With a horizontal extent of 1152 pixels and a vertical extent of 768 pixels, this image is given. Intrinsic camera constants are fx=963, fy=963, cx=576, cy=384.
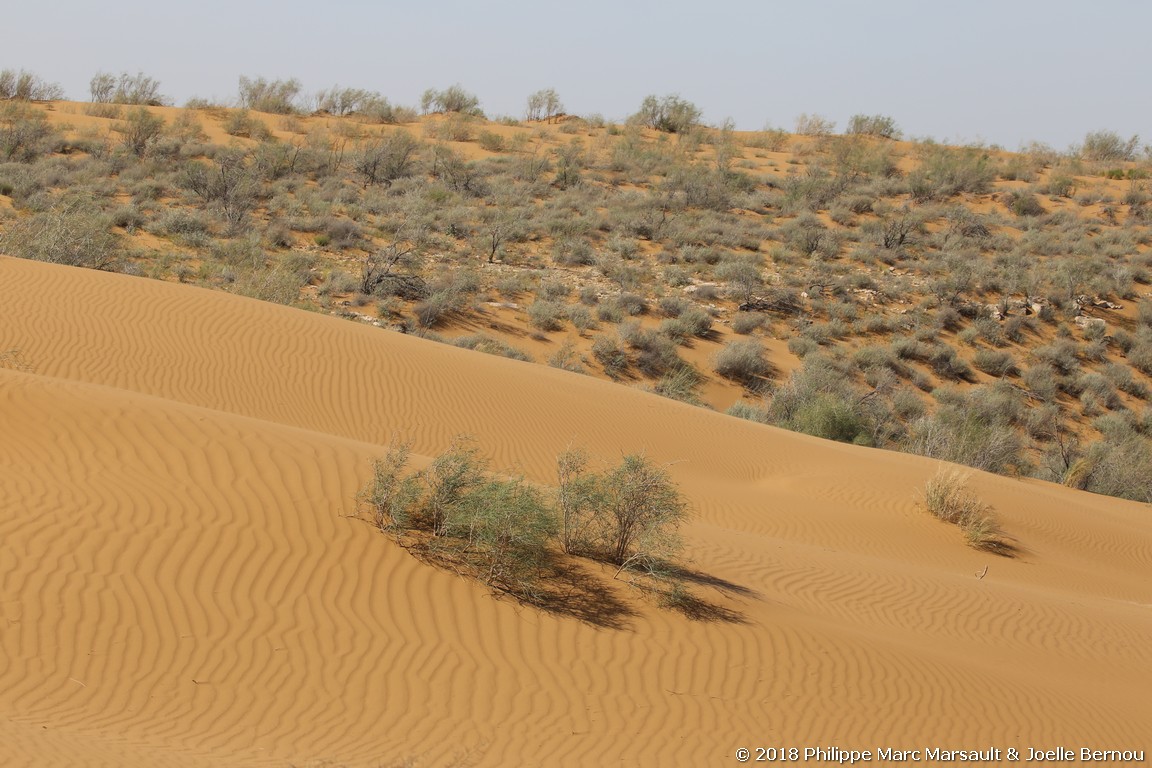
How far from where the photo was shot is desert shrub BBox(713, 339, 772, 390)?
80.8ft

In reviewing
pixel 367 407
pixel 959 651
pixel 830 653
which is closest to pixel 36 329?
pixel 367 407

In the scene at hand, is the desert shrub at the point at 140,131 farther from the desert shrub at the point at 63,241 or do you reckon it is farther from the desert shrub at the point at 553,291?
the desert shrub at the point at 553,291

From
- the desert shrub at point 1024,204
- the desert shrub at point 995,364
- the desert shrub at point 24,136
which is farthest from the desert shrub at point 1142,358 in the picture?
the desert shrub at point 24,136

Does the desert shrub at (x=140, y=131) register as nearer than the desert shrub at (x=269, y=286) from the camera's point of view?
No

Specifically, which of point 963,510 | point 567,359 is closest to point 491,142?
point 567,359

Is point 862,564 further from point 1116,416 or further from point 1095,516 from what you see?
point 1116,416

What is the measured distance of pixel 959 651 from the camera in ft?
30.4

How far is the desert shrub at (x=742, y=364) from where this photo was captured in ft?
80.8

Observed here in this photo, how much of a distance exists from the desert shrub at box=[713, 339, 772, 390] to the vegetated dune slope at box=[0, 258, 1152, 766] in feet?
35.8

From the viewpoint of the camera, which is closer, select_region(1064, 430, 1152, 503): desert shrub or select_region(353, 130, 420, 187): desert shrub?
select_region(1064, 430, 1152, 503): desert shrub

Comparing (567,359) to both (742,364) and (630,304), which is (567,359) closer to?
(630,304)

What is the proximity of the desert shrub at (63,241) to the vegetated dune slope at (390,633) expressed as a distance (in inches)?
333

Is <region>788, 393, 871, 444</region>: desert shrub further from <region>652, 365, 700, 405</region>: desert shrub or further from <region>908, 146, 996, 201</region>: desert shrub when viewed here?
<region>908, 146, 996, 201</region>: desert shrub

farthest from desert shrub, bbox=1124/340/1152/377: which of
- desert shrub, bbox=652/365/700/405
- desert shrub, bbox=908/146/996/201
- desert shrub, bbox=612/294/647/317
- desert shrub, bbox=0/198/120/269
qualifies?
desert shrub, bbox=0/198/120/269
